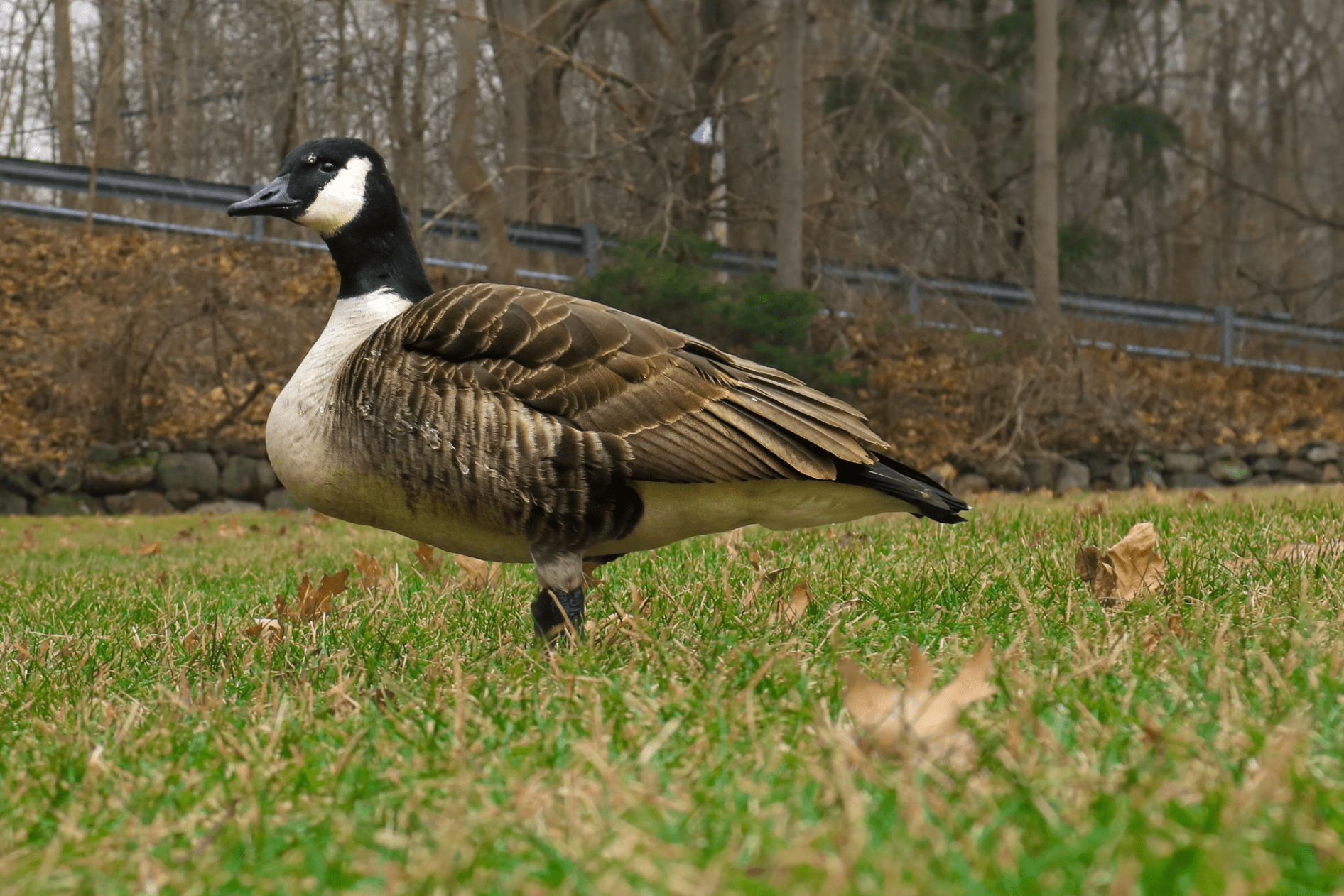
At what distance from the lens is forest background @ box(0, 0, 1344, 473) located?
13227 mm

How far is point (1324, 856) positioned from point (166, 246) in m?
14.2

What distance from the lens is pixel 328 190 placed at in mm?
3527

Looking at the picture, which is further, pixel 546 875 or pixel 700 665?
pixel 700 665

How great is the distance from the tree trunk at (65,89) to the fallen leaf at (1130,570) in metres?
16.6

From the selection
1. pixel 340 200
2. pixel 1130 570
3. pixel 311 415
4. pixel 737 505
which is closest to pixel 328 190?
pixel 340 200

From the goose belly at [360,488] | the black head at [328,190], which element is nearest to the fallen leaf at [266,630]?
the goose belly at [360,488]

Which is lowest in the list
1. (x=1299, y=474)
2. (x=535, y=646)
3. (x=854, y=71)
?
(x=1299, y=474)

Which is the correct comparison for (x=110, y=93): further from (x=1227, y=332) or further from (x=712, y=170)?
(x=1227, y=332)

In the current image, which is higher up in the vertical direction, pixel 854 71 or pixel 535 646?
pixel 854 71

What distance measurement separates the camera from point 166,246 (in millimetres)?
13562

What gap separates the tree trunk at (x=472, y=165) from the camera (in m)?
13.5

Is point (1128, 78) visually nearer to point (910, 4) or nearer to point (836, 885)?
point (910, 4)

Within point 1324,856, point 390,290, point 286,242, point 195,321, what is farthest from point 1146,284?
point 1324,856

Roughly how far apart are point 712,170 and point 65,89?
385 inches
